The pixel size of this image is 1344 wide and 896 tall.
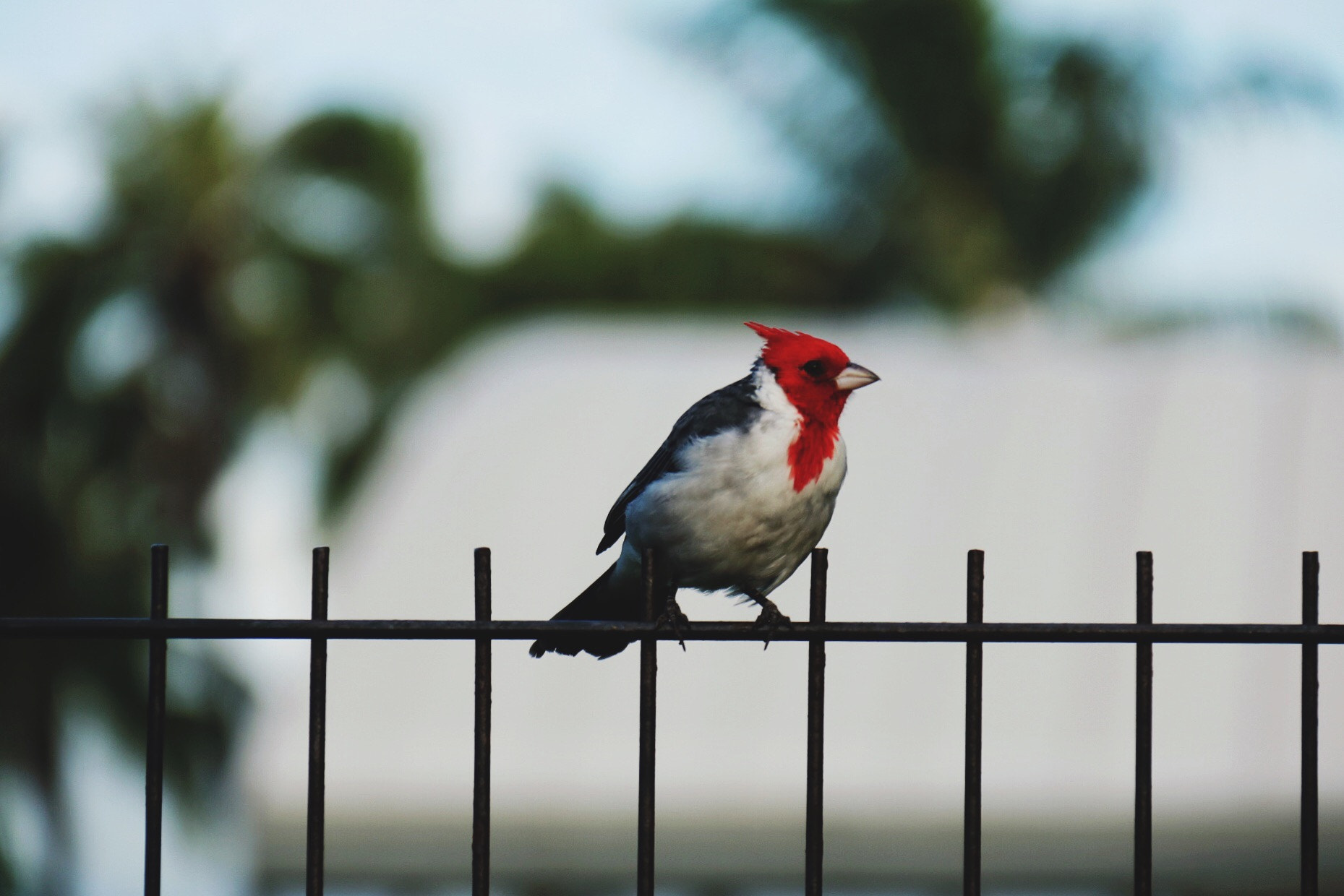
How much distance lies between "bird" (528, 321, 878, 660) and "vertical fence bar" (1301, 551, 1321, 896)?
97cm

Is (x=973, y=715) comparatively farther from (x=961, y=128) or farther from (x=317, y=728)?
(x=961, y=128)

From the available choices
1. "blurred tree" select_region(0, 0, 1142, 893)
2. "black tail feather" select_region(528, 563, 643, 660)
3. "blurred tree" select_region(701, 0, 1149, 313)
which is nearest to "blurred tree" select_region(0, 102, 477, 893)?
"blurred tree" select_region(0, 0, 1142, 893)

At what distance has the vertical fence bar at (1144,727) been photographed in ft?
7.38

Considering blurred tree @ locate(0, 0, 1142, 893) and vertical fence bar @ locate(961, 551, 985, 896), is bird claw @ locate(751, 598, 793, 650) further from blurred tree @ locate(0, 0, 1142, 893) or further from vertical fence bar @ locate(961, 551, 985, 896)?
blurred tree @ locate(0, 0, 1142, 893)

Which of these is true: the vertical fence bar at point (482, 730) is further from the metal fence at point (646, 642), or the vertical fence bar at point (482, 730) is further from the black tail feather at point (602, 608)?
the black tail feather at point (602, 608)

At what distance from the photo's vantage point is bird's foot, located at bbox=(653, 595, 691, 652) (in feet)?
8.24

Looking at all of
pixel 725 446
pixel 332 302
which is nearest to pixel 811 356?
pixel 725 446

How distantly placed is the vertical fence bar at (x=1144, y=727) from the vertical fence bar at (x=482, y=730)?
37.7 inches

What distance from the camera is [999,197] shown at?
1834cm

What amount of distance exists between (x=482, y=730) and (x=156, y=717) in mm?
492

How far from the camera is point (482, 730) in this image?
2195 mm

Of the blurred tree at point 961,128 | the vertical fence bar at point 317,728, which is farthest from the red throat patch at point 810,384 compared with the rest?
the blurred tree at point 961,128

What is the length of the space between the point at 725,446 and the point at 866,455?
9.87m

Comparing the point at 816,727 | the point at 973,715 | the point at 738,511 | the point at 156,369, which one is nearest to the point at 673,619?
the point at 738,511
